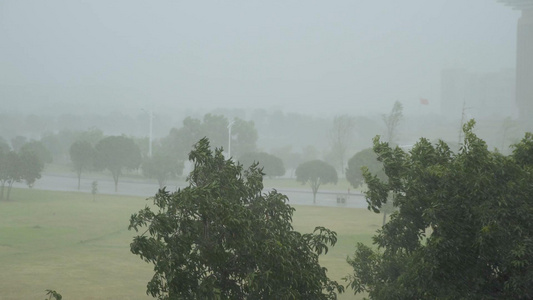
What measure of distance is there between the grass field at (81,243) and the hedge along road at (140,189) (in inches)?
164

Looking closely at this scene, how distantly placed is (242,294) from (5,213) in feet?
124

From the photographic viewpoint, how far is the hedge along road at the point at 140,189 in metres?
57.2

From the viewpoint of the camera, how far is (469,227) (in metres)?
10.9

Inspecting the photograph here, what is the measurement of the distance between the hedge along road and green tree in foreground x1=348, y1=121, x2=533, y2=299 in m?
41.9

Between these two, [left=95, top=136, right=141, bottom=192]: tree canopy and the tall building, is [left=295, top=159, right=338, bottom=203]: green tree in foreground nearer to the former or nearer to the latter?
[left=95, top=136, right=141, bottom=192]: tree canopy

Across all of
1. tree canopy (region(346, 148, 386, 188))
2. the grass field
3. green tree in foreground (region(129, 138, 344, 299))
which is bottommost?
the grass field

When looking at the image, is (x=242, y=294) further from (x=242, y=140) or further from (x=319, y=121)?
(x=319, y=121)

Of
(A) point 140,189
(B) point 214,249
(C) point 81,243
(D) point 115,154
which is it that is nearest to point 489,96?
(A) point 140,189

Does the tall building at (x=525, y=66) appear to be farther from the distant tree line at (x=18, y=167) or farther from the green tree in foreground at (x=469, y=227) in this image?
the green tree in foreground at (x=469, y=227)

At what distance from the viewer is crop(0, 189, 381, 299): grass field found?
25.4 metres

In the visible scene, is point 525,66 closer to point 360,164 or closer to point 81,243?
point 360,164

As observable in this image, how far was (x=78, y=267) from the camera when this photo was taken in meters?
29.0

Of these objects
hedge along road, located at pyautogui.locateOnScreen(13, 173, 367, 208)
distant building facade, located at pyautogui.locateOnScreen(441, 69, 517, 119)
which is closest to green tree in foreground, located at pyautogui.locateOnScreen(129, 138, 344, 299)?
hedge along road, located at pyautogui.locateOnScreen(13, 173, 367, 208)

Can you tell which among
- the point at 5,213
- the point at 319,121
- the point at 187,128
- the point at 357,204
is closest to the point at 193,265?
the point at 5,213
